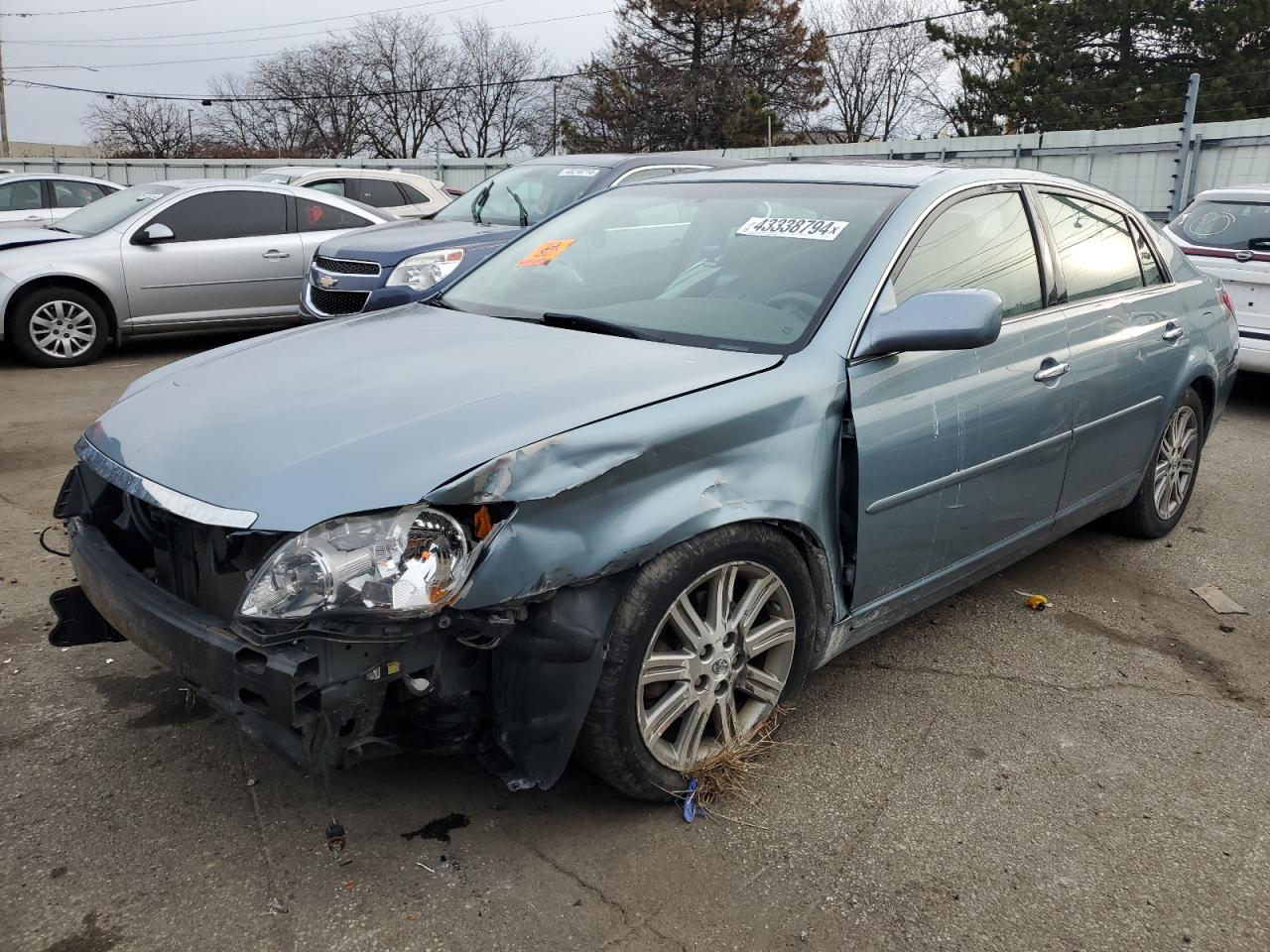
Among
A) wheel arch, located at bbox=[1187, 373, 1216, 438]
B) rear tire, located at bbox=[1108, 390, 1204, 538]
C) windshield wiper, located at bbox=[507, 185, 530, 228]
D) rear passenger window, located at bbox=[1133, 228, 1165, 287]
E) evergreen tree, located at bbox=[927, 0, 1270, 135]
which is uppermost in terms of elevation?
evergreen tree, located at bbox=[927, 0, 1270, 135]

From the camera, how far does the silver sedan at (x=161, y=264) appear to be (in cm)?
870

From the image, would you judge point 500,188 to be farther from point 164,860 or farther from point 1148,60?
point 1148,60

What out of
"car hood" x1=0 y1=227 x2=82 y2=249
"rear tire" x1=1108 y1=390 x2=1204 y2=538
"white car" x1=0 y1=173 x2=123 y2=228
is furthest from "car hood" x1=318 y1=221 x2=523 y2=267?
"white car" x1=0 y1=173 x2=123 y2=228

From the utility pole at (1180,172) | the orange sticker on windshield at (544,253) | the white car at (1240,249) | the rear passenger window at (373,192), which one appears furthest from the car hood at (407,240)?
the utility pole at (1180,172)

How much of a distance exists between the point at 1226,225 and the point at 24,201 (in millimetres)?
12941

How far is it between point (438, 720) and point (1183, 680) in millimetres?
2607

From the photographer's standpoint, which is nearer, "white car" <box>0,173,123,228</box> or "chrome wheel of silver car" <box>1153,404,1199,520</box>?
"chrome wheel of silver car" <box>1153,404,1199,520</box>

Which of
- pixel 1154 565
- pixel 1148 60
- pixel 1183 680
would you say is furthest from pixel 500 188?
pixel 1148 60

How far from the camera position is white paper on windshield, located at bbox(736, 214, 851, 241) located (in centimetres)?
334

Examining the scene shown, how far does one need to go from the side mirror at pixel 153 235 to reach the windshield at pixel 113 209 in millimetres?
352

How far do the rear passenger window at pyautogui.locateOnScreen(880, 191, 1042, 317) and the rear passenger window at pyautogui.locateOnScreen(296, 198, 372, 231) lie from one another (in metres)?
7.54

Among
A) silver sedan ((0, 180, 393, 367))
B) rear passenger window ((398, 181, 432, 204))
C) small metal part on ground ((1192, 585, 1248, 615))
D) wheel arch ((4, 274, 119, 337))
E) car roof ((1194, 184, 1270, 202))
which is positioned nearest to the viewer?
small metal part on ground ((1192, 585, 1248, 615))

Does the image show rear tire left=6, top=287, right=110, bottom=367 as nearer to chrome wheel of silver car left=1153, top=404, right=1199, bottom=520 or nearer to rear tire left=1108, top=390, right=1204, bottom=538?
rear tire left=1108, top=390, right=1204, bottom=538

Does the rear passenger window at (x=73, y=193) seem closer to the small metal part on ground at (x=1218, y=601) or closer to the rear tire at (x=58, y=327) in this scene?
the rear tire at (x=58, y=327)
